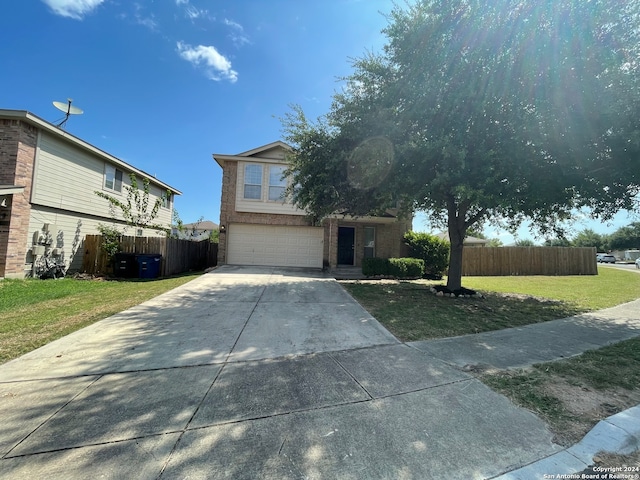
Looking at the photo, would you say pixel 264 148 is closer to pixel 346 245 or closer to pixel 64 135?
pixel 346 245

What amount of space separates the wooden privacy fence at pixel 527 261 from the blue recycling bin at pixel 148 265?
15999mm

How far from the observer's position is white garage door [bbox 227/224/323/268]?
15.4 m

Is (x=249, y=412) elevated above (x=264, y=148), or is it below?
below

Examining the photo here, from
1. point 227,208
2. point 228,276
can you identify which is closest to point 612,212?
point 228,276

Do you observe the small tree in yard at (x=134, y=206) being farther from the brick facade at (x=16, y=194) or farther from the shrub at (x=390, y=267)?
the shrub at (x=390, y=267)

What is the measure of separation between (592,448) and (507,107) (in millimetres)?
6942

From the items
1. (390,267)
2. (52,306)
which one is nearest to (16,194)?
(52,306)

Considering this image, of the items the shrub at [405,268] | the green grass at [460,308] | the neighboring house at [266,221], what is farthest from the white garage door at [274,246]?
the green grass at [460,308]

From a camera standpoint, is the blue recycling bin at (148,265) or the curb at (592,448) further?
the blue recycling bin at (148,265)

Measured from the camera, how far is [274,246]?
15.5 meters

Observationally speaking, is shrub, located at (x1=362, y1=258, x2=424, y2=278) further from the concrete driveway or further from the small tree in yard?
the small tree in yard

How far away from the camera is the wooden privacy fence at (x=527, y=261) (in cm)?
1770

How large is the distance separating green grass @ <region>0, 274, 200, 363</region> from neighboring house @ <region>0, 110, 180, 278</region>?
136 cm

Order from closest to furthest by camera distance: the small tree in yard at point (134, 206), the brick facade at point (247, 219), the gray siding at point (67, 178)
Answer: the gray siding at point (67, 178), the small tree in yard at point (134, 206), the brick facade at point (247, 219)
